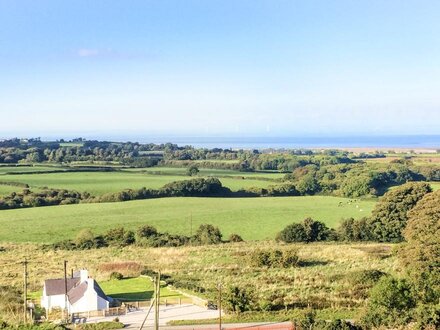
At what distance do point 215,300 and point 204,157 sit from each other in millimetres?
107696

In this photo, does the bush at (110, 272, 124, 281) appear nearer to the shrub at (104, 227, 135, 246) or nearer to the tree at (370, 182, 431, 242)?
the shrub at (104, 227, 135, 246)

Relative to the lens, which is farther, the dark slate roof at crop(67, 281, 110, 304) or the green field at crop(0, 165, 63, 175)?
the green field at crop(0, 165, 63, 175)

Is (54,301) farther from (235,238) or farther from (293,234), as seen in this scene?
(293,234)

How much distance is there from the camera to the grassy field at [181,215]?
52.3 metres

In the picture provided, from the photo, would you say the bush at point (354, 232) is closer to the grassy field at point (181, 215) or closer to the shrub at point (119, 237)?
the grassy field at point (181, 215)

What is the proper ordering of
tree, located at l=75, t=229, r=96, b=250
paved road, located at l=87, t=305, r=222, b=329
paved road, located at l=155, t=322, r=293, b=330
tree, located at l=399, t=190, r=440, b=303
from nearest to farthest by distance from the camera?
paved road, located at l=155, t=322, r=293, b=330, paved road, located at l=87, t=305, r=222, b=329, tree, located at l=399, t=190, r=440, b=303, tree, located at l=75, t=229, r=96, b=250

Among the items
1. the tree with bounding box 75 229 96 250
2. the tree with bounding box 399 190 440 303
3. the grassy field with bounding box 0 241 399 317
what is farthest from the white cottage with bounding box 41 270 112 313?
the tree with bounding box 75 229 96 250

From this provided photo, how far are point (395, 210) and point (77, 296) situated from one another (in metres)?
31.0

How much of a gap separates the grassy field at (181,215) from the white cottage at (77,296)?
22096 millimetres

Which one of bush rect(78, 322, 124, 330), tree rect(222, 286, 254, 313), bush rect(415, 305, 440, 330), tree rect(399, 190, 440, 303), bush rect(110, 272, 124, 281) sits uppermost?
tree rect(399, 190, 440, 303)

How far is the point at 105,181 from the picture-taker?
3327 inches

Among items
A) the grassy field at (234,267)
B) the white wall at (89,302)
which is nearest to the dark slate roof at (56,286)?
the white wall at (89,302)

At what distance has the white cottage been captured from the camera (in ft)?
83.0

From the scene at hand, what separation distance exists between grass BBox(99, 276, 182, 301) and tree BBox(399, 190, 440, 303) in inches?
492
